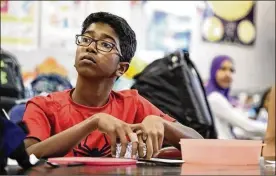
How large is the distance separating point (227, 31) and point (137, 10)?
0.93m

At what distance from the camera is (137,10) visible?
3266mm

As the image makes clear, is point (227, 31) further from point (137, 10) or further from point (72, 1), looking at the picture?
point (72, 1)

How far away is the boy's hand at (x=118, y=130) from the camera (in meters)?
0.88

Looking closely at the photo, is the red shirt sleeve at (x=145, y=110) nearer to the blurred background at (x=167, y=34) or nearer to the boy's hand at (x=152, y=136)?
the boy's hand at (x=152, y=136)

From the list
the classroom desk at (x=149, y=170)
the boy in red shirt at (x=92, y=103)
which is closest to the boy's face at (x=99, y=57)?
the boy in red shirt at (x=92, y=103)

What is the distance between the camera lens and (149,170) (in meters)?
0.76

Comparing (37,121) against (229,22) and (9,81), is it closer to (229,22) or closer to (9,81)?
(9,81)

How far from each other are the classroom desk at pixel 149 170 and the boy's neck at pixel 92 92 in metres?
0.36

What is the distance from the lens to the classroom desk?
0.69m

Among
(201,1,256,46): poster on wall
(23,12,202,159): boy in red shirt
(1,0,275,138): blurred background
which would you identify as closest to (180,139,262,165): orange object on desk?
(23,12,202,159): boy in red shirt

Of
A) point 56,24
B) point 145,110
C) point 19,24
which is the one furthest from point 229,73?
point 145,110

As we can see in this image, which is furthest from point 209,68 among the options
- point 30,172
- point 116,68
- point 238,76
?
point 30,172

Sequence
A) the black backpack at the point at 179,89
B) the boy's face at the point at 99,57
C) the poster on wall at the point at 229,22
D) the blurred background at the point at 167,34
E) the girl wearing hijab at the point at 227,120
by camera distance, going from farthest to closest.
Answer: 1. the poster on wall at the point at 229,22
2. the blurred background at the point at 167,34
3. the girl wearing hijab at the point at 227,120
4. the black backpack at the point at 179,89
5. the boy's face at the point at 99,57

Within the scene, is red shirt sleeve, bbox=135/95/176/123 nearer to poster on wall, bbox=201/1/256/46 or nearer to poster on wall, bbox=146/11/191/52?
poster on wall, bbox=146/11/191/52
